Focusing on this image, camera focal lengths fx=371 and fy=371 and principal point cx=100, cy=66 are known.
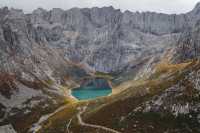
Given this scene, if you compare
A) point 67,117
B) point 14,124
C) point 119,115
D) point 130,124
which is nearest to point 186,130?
point 130,124

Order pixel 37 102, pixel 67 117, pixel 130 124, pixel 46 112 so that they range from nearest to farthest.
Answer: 1. pixel 130 124
2. pixel 67 117
3. pixel 46 112
4. pixel 37 102

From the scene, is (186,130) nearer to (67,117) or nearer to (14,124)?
(67,117)

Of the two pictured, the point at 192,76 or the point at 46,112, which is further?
the point at 46,112

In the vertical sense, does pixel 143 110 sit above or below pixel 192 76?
below

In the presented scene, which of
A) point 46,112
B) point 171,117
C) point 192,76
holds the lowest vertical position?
point 46,112

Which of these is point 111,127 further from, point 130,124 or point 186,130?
point 186,130

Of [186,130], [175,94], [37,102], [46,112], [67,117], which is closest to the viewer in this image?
[186,130]

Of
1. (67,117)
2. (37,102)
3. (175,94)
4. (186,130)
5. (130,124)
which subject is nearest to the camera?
(186,130)

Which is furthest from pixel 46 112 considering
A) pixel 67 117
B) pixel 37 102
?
pixel 67 117

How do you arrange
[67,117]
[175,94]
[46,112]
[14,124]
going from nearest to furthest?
[175,94], [67,117], [14,124], [46,112]
